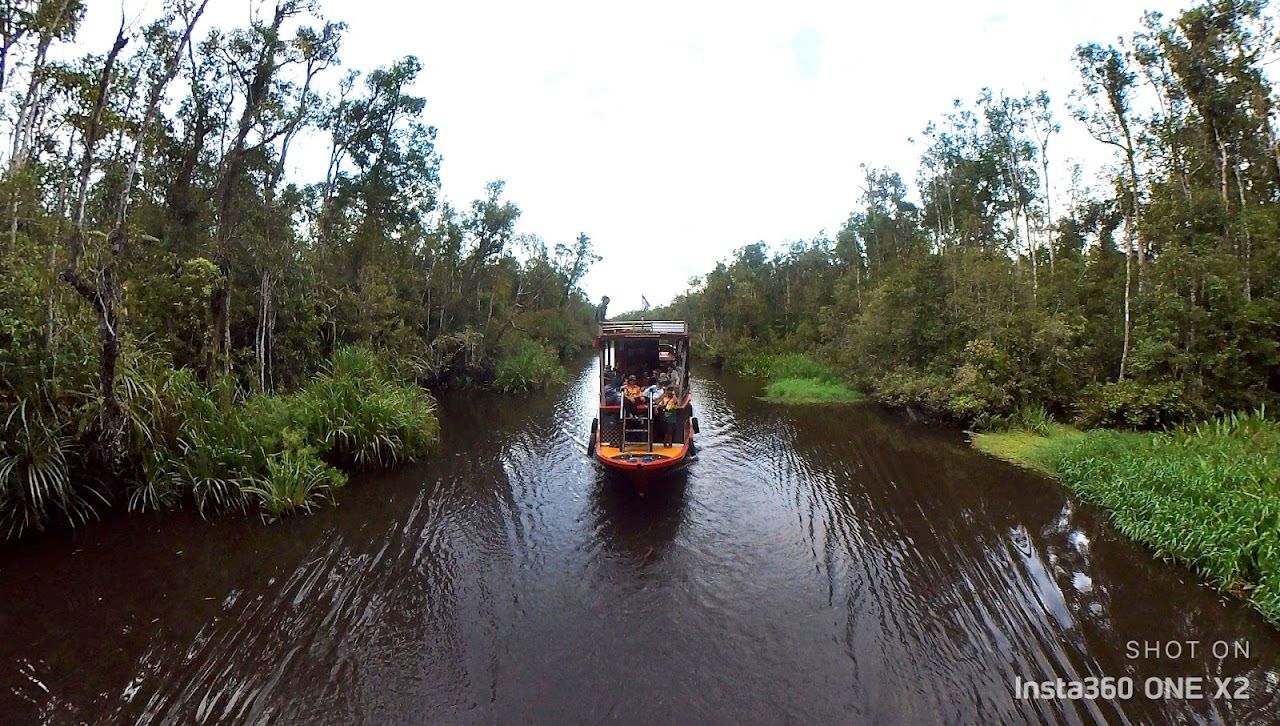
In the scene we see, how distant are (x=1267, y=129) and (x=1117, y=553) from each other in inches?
527

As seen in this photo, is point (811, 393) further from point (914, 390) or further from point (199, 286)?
point (199, 286)

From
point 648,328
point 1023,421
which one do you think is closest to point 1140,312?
point 1023,421

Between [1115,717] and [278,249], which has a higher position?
[278,249]

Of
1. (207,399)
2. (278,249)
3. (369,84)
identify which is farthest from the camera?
(369,84)

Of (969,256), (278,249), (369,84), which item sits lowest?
(278,249)

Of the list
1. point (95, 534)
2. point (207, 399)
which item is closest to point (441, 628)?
point (95, 534)

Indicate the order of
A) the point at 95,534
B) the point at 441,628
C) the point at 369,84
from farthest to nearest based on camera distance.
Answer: the point at 369,84 < the point at 95,534 < the point at 441,628

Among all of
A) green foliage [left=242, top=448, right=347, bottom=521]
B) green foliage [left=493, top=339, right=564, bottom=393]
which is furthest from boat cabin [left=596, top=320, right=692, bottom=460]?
green foliage [left=493, top=339, right=564, bottom=393]

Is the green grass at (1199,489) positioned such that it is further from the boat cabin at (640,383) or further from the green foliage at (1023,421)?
the boat cabin at (640,383)

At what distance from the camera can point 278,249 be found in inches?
530

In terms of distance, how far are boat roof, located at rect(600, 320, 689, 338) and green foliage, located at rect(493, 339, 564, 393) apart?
40.7ft

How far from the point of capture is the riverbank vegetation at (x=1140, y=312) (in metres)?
8.59

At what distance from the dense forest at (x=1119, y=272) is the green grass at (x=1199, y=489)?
2.06 meters

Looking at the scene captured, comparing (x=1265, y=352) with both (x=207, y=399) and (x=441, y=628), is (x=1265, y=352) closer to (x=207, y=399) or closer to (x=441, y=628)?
(x=441, y=628)
